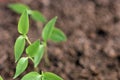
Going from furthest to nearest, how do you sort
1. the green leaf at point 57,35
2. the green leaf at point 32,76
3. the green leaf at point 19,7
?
the green leaf at point 19,7, the green leaf at point 57,35, the green leaf at point 32,76

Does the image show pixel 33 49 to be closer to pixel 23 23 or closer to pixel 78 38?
pixel 23 23

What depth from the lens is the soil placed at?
4.37 feet

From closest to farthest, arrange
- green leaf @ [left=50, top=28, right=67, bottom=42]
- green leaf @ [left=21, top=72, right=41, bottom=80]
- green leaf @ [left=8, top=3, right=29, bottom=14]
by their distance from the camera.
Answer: green leaf @ [left=21, top=72, right=41, bottom=80] < green leaf @ [left=50, top=28, right=67, bottom=42] < green leaf @ [left=8, top=3, right=29, bottom=14]

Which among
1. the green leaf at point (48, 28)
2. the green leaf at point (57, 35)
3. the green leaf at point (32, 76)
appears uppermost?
the green leaf at point (48, 28)

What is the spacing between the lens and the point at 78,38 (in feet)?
5.03

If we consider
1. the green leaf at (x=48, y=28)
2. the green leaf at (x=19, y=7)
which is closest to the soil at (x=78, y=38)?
the green leaf at (x=19, y=7)

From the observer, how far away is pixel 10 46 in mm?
1447

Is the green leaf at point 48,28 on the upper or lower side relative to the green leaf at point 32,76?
upper

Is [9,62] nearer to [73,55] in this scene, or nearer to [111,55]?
[73,55]

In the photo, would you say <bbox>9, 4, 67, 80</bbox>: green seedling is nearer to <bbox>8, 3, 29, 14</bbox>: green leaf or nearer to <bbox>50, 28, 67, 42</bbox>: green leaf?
<bbox>50, 28, 67, 42</bbox>: green leaf

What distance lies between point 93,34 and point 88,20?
11 centimetres

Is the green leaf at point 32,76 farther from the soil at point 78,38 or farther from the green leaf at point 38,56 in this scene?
the soil at point 78,38

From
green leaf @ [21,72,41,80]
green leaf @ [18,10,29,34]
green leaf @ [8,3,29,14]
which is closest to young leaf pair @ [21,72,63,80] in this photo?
green leaf @ [21,72,41,80]

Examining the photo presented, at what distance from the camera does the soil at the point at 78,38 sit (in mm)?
1332
